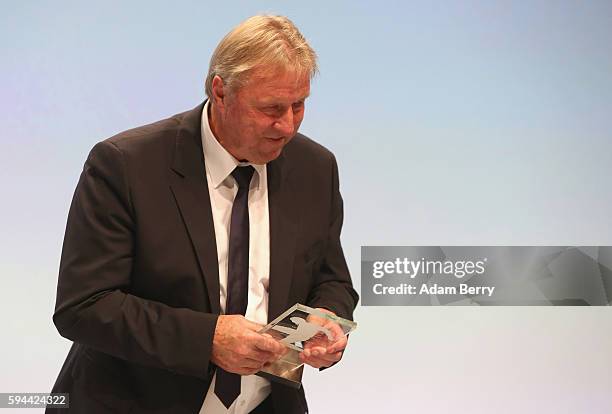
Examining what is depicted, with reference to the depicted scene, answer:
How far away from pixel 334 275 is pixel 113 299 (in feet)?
1.79

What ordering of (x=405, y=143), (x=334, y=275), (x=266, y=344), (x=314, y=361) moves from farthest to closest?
(x=405, y=143) → (x=334, y=275) → (x=314, y=361) → (x=266, y=344)

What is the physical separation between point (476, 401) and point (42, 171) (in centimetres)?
183

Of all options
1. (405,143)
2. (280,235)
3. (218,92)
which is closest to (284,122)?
(218,92)

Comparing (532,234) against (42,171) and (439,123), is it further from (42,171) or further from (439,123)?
(42,171)

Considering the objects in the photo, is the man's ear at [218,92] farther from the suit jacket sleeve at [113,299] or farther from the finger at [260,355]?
the finger at [260,355]

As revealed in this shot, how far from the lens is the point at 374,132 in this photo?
127 inches

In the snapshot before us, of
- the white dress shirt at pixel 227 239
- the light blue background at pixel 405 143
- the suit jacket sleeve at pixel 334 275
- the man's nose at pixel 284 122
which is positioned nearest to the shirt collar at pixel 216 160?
the white dress shirt at pixel 227 239

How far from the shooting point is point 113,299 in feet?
5.56

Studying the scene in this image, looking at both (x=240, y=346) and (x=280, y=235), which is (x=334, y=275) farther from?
(x=240, y=346)

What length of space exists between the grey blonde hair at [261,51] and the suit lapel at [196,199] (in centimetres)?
17

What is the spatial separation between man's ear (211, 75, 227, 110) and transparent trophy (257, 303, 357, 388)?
0.44 metres

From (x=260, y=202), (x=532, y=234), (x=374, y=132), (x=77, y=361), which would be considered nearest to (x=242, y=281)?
(x=260, y=202)

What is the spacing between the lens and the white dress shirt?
1.81 m

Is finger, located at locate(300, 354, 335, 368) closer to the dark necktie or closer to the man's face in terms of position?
the dark necktie
